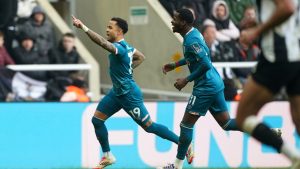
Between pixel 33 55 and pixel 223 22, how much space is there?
11.5ft

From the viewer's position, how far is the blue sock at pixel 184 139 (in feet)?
33.4

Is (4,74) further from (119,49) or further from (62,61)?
(119,49)

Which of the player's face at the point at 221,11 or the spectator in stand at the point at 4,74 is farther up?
the player's face at the point at 221,11

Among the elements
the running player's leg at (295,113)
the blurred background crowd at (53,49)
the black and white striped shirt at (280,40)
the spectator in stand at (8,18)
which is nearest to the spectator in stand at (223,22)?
the blurred background crowd at (53,49)

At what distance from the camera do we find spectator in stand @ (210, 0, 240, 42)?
15.4 meters

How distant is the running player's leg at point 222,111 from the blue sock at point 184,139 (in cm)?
40

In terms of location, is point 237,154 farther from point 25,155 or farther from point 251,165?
point 25,155

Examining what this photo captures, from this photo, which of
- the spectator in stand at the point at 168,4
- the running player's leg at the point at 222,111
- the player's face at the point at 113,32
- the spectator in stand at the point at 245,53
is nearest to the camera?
the running player's leg at the point at 222,111

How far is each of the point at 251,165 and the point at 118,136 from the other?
1819 millimetres

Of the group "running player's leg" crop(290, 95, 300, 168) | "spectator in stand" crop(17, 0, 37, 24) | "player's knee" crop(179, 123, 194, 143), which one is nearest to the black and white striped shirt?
"running player's leg" crop(290, 95, 300, 168)

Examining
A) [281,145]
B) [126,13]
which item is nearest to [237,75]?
[126,13]

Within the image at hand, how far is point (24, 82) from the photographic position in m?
13.3

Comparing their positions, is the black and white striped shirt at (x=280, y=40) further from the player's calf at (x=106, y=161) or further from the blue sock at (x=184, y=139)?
the player's calf at (x=106, y=161)

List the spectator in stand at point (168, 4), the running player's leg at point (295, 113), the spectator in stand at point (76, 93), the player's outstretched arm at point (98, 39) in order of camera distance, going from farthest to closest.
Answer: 1. the spectator in stand at point (168, 4)
2. the spectator in stand at point (76, 93)
3. the player's outstretched arm at point (98, 39)
4. the running player's leg at point (295, 113)
